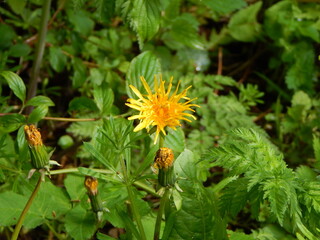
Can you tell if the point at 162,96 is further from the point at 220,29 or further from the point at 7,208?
the point at 220,29

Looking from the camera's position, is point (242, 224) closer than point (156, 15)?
No

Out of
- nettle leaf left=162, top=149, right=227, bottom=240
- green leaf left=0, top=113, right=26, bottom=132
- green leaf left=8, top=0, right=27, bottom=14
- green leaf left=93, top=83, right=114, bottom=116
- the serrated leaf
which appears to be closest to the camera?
the serrated leaf

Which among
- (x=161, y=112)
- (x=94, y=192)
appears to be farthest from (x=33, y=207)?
(x=161, y=112)

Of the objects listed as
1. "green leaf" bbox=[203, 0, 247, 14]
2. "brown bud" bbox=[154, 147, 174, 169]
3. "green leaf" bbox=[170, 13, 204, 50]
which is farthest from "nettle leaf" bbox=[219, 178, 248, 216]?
"green leaf" bbox=[203, 0, 247, 14]

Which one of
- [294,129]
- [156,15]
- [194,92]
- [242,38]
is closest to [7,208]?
[156,15]

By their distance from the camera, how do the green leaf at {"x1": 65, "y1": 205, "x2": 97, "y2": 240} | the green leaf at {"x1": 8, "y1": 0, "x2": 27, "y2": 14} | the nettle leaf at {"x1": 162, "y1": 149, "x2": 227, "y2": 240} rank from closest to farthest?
the nettle leaf at {"x1": 162, "y1": 149, "x2": 227, "y2": 240} < the green leaf at {"x1": 65, "y1": 205, "x2": 97, "y2": 240} < the green leaf at {"x1": 8, "y1": 0, "x2": 27, "y2": 14}

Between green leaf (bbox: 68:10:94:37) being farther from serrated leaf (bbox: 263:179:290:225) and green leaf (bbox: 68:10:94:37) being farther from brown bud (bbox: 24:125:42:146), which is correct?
serrated leaf (bbox: 263:179:290:225)

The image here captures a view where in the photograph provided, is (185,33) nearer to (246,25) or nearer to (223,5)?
(223,5)
